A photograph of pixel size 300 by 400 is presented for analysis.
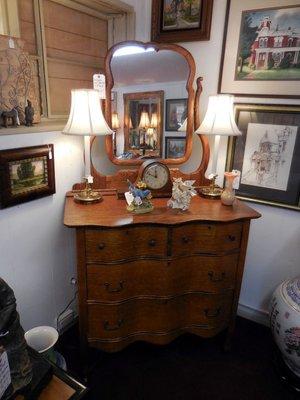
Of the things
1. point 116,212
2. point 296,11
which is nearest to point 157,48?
point 296,11

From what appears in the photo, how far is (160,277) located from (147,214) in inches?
13.0

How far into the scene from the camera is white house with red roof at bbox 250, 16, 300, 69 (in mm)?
1517

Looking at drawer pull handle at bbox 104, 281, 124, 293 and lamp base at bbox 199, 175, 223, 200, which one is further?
lamp base at bbox 199, 175, 223, 200

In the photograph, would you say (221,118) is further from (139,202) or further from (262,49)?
(139,202)

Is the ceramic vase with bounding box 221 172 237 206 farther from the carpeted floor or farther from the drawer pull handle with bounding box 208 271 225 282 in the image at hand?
the carpeted floor

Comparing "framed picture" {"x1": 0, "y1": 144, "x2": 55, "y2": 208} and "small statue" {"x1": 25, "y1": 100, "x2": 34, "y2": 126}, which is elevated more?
"small statue" {"x1": 25, "y1": 100, "x2": 34, "y2": 126}

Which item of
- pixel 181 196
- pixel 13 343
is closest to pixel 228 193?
pixel 181 196

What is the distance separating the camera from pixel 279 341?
A: 1.53m

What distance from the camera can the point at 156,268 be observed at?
1447mm

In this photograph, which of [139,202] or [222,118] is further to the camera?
[222,118]

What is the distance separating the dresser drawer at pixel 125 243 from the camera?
1.32 metres

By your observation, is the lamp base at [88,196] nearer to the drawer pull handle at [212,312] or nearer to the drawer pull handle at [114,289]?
the drawer pull handle at [114,289]

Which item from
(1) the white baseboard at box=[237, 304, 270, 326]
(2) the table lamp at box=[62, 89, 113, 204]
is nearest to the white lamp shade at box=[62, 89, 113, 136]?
(2) the table lamp at box=[62, 89, 113, 204]

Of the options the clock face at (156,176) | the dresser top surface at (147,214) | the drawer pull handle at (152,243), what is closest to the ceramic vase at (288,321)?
the dresser top surface at (147,214)
